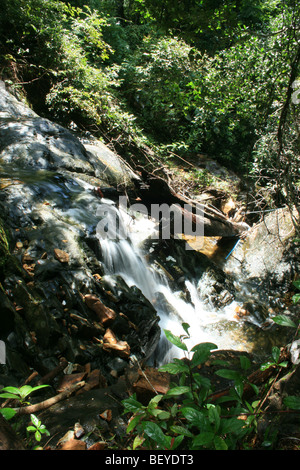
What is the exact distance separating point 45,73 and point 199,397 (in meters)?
10.6

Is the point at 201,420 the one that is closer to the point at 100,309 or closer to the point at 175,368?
the point at 175,368

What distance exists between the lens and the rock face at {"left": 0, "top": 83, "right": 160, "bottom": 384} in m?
2.89

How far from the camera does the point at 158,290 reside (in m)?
5.75

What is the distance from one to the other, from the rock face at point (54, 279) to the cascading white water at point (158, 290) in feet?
1.43

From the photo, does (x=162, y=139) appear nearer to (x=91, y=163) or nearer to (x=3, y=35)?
(x=91, y=163)

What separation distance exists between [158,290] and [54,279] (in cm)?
266

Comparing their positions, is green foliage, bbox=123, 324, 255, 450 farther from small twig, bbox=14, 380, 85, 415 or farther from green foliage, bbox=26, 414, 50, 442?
small twig, bbox=14, 380, 85, 415

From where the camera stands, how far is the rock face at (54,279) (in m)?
2.89

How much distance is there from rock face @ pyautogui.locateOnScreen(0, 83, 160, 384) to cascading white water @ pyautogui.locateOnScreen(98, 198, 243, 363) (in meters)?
0.44
